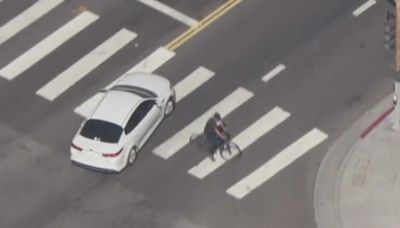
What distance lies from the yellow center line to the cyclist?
198 inches

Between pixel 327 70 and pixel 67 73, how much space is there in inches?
335

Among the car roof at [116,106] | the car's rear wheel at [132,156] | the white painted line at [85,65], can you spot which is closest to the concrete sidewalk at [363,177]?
the car's rear wheel at [132,156]

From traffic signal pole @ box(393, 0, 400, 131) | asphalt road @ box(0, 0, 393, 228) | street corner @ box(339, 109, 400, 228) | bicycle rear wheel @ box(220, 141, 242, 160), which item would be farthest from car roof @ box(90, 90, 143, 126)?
traffic signal pole @ box(393, 0, 400, 131)

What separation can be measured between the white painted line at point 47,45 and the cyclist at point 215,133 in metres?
7.31

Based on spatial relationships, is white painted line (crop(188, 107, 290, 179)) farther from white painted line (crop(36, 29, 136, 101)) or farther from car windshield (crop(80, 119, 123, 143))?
white painted line (crop(36, 29, 136, 101))

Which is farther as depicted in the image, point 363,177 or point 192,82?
point 192,82

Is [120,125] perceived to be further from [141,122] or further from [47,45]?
[47,45]

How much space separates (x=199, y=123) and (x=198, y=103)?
958 millimetres

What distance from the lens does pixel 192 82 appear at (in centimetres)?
4253

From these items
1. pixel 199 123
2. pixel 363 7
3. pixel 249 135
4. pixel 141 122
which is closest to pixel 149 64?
pixel 199 123

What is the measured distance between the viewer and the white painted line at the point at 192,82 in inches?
1663

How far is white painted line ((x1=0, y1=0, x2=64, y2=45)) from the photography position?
147ft

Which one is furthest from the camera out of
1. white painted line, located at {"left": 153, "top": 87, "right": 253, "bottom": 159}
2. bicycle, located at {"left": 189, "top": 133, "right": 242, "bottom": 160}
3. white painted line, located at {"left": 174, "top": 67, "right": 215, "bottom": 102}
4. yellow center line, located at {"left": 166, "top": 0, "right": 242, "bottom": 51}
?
yellow center line, located at {"left": 166, "top": 0, "right": 242, "bottom": 51}

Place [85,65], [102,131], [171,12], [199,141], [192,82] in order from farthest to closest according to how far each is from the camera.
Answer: [171,12] < [85,65] < [192,82] < [199,141] < [102,131]
